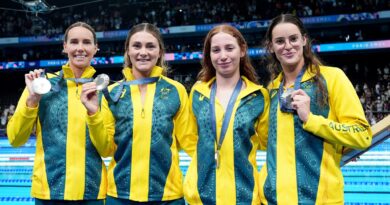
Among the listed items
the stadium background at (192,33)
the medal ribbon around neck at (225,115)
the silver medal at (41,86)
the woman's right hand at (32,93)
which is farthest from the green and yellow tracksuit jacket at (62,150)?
the stadium background at (192,33)

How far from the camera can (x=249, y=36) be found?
1695 centimetres

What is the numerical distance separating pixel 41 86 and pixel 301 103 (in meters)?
1.29

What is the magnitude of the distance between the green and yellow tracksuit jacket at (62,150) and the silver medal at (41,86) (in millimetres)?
142

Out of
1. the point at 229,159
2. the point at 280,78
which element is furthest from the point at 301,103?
the point at 229,159

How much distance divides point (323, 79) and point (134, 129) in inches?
38.8

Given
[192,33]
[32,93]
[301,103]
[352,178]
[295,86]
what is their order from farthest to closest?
1. [192,33]
2. [352,178]
3. [32,93]
4. [295,86]
5. [301,103]

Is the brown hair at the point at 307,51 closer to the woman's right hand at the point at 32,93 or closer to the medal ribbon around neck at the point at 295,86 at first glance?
the medal ribbon around neck at the point at 295,86

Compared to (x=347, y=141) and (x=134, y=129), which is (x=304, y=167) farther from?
(x=134, y=129)

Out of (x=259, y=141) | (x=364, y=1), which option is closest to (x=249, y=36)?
(x=364, y=1)

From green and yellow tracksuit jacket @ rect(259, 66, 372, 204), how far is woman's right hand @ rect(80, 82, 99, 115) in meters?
0.90

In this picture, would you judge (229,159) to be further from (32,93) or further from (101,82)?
(32,93)

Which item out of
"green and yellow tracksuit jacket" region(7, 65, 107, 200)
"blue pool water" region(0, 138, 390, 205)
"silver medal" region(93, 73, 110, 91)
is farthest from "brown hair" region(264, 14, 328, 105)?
"blue pool water" region(0, 138, 390, 205)

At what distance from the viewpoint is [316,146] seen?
5.76 feet

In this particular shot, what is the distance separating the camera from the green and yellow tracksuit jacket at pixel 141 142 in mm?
1927
